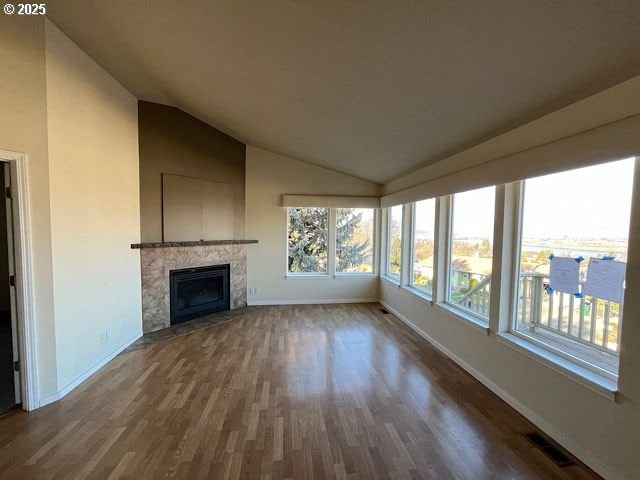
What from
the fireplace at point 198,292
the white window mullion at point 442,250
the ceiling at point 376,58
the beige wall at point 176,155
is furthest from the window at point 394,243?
the fireplace at point 198,292

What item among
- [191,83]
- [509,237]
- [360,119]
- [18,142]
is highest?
[191,83]

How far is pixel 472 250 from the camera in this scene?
138 inches

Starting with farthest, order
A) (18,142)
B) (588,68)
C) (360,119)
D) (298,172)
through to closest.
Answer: (298,172) < (360,119) < (18,142) < (588,68)

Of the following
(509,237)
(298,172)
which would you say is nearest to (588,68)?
(509,237)

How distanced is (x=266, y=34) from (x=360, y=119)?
4.18 ft

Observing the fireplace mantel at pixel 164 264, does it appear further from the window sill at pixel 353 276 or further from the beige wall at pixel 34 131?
the window sill at pixel 353 276

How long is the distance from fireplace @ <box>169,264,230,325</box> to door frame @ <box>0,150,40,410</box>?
218 cm

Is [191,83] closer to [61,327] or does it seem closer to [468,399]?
[61,327]

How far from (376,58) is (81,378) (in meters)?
3.73

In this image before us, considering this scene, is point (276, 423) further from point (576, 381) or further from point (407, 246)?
point (407, 246)

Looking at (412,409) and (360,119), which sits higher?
(360,119)

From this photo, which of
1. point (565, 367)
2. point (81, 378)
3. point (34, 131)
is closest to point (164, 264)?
point (81, 378)

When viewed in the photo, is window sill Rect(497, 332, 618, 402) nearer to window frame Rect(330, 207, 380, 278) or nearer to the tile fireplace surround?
A: window frame Rect(330, 207, 380, 278)

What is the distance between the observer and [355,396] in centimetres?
280
